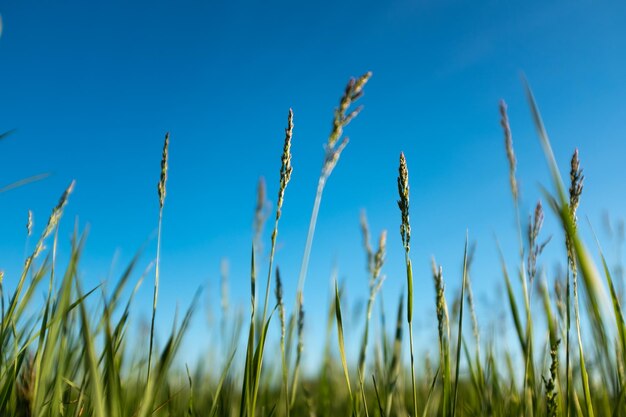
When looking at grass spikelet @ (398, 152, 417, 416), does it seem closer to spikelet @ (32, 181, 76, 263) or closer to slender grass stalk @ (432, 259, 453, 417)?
slender grass stalk @ (432, 259, 453, 417)

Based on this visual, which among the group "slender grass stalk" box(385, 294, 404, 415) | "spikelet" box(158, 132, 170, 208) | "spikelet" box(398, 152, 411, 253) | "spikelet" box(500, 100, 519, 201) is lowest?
"slender grass stalk" box(385, 294, 404, 415)

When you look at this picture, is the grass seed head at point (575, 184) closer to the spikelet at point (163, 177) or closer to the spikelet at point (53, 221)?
the spikelet at point (163, 177)

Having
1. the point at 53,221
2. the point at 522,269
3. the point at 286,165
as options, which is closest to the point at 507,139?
the point at 522,269

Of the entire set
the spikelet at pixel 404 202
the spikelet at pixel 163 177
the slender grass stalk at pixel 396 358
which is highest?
the spikelet at pixel 163 177

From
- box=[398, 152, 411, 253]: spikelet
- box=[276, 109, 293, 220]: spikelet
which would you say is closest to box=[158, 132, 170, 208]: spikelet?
box=[276, 109, 293, 220]: spikelet

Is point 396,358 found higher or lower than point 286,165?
lower

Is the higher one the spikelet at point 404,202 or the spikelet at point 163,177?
the spikelet at point 163,177

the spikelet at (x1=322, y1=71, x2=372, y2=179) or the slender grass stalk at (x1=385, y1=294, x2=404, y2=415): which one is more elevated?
the spikelet at (x1=322, y1=71, x2=372, y2=179)

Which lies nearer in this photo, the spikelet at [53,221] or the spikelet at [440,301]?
the spikelet at [440,301]

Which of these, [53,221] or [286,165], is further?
[53,221]

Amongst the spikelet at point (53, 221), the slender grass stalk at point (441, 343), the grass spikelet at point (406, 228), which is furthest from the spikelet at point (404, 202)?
the spikelet at point (53, 221)

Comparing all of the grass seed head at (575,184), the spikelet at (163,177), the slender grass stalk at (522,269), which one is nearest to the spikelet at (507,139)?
the slender grass stalk at (522,269)

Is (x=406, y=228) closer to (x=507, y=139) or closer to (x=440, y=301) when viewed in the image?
(x=440, y=301)

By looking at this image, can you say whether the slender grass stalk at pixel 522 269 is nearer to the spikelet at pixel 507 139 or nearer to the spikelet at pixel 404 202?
the spikelet at pixel 507 139
